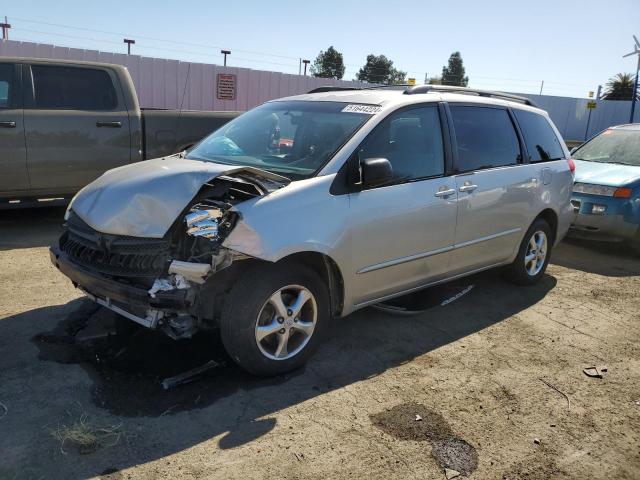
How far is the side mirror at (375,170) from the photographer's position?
143 inches

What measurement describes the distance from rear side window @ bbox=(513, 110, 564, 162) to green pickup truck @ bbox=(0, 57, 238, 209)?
12.7 feet

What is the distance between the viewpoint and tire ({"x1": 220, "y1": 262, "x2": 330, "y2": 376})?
127 inches

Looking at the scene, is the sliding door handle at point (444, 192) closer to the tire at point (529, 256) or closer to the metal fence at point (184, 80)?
the tire at point (529, 256)

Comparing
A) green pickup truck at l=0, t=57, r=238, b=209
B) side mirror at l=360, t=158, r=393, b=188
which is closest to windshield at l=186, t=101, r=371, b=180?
side mirror at l=360, t=158, r=393, b=188

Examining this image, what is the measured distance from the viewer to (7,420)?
2.88 metres

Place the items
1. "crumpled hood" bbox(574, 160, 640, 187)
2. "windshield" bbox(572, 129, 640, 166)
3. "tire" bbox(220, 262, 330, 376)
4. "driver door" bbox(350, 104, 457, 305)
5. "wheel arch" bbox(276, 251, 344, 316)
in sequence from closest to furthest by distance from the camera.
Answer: "tire" bbox(220, 262, 330, 376), "wheel arch" bbox(276, 251, 344, 316), "driver door" bbox(350, 104, 457, 305), "crumpled hood" bbox(574, 160, 640, 187), "windshield" bbox(572, 129, 640, 166)

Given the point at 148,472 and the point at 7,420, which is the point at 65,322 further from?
the point at 148,472

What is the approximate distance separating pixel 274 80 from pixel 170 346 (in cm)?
1367

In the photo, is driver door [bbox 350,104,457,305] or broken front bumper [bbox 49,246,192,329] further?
driver door [bbox 350,104,457,305]

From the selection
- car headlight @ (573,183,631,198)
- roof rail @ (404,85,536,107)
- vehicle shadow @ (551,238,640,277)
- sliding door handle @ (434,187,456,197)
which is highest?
roof rail @ (404,85,536,107)

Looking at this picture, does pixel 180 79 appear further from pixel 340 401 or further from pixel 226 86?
pixel 340 401

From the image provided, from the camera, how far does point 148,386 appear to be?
3299 millimetres

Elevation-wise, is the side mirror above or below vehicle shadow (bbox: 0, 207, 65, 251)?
above

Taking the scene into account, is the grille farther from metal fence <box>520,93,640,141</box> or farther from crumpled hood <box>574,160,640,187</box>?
metal fence <box>520,93,640,141</box>
